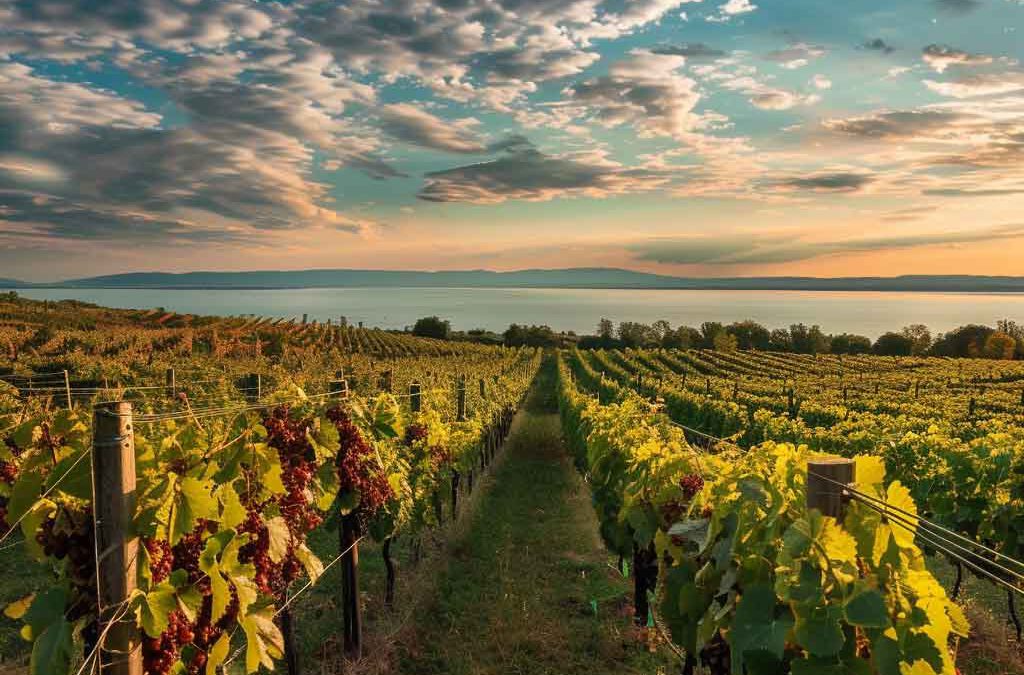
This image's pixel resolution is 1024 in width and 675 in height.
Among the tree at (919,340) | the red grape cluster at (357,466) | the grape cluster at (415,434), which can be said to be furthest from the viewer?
the tree at (919,340)

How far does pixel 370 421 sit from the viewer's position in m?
5.40

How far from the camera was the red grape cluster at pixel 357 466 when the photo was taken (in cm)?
474

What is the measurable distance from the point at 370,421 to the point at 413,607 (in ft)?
8.25

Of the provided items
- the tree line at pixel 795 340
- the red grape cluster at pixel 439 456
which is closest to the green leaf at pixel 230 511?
the red grape cluster at pixel 439 456

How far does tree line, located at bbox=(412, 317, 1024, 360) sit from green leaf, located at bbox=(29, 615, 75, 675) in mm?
80588

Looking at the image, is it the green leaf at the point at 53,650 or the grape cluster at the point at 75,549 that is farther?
the grape cluster at the point at 75,549

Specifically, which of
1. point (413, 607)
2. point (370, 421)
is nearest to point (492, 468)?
point (413, 607)

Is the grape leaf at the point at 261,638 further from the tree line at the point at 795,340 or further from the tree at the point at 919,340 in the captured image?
the tree at the point at 919,340

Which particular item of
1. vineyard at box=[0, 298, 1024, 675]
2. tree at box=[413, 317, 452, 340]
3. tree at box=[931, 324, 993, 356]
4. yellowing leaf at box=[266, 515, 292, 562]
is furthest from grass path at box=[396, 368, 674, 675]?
tree at box=[931, 324, 993, 356]

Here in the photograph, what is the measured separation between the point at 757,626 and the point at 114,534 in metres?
2.49

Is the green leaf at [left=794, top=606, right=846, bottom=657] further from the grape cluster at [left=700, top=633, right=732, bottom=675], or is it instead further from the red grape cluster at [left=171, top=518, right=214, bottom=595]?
the red grape cluster at [left=171, top=518, right=214, bottom=595]

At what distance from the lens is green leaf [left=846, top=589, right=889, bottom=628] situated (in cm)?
202

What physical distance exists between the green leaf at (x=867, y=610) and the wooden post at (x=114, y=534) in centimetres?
263

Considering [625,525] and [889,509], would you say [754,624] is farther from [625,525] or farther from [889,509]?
[625,525]
